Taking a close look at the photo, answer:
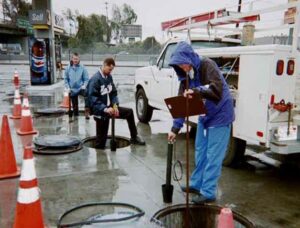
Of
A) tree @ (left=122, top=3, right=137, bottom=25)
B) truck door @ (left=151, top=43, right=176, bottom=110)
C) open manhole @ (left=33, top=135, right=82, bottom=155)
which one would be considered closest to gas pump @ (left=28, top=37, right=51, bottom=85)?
truck door @ (left=151, top=43, right=176, bottom=110)

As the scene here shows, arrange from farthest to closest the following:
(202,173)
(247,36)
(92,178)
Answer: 1. (247,36)
2. (92,178)
3. (202,173)

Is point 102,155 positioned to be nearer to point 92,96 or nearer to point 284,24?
point 92,96

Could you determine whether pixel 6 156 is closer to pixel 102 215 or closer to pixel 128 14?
pixel 102 215

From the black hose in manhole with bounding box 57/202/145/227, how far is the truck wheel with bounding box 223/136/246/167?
2.25 metres

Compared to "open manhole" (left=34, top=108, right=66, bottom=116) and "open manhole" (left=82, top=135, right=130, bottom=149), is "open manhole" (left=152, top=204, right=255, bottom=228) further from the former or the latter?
"open manhole" (left=34, top=108, right=66, bottom=116)

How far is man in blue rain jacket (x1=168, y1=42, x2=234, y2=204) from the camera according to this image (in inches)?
147

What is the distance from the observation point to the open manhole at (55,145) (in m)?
6.03

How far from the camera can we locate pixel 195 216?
3893 millimetres

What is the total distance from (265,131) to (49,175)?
9.80ft

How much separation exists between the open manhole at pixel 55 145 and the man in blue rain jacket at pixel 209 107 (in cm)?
270

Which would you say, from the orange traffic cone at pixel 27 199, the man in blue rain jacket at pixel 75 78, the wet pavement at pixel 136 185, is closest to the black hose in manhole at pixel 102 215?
the wet pavement at pixel 136 185

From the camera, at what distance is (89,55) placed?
39688 mm

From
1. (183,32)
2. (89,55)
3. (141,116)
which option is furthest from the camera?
(89,55)

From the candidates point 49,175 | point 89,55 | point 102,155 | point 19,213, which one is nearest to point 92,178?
point 49,175
